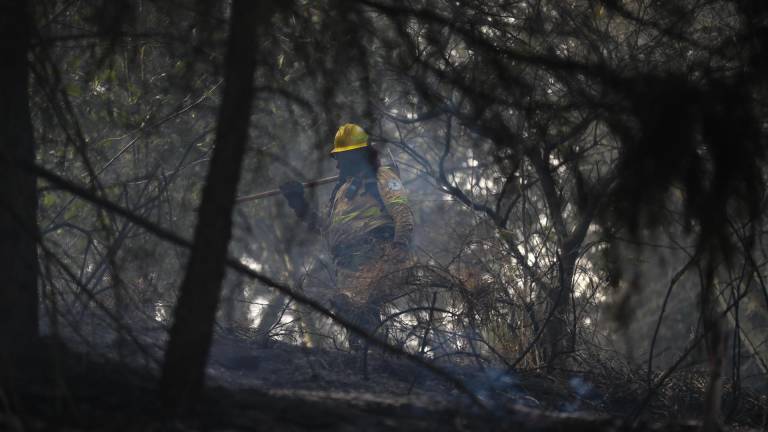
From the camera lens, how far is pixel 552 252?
6.27 m

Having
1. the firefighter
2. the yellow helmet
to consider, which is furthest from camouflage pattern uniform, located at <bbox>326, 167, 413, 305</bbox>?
the yellow helmet

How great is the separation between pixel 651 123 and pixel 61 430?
2006mm

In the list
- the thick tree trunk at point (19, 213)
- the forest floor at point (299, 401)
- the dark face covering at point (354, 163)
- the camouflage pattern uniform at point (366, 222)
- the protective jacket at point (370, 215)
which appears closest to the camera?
the forest floor at point (299, 401)

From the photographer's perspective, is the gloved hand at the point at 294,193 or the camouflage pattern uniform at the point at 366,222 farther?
the gloved hand at the point at 294,193

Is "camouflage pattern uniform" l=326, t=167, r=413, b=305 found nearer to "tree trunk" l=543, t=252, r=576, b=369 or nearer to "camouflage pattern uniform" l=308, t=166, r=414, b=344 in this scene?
"camouflage pattern uniform" l=308, t=166, r=414, b=344

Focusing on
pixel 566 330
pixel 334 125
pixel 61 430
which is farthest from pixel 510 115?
pixel 61 430

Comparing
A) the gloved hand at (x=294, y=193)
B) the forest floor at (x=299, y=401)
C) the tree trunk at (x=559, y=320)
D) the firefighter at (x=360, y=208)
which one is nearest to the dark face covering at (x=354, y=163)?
the firefighter at (x=360, y=208)

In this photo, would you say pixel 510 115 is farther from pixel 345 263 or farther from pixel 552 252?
pixel 345 263

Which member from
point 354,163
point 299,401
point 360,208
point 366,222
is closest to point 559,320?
point 366,222

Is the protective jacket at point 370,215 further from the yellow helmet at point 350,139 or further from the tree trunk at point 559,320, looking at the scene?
the tree trunk at point 559,320

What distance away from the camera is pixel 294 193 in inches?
262

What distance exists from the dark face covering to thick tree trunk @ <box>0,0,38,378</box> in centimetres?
346

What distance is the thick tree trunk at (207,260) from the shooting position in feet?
8.52

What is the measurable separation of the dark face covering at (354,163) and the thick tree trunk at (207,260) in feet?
13.0
